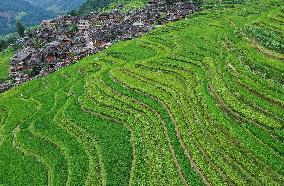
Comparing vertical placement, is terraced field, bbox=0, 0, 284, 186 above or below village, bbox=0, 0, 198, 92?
above

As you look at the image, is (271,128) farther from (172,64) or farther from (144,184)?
(172,64)

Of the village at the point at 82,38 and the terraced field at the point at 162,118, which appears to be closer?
the terraced field at the point at 162,118

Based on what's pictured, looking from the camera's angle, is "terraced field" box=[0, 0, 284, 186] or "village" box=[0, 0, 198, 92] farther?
"village" box=[0, 0, 198, 92]

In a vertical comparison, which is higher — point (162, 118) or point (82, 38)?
point (162, 118)

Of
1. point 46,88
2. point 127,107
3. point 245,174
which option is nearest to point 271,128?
point 245,174

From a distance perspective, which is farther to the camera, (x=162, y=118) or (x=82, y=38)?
(x=82, y=38)
